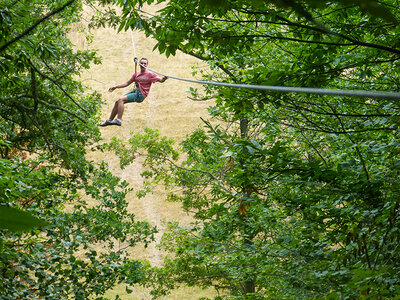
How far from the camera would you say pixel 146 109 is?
95.6ft

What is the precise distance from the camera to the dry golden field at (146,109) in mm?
22922

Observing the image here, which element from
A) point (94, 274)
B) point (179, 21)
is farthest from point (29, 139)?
point (179, 21)

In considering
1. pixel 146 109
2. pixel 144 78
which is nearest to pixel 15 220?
pixel 144 78

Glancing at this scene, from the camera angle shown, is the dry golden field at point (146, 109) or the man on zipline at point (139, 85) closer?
the man on zipline at point (139, 85)

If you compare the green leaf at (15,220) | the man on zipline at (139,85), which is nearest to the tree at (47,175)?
the man on zipline at (139,85)

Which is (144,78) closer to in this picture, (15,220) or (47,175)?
(47,175)

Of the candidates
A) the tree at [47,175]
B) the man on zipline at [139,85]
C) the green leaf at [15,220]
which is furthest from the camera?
the man on zipline at [139,85]

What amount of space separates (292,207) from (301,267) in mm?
572

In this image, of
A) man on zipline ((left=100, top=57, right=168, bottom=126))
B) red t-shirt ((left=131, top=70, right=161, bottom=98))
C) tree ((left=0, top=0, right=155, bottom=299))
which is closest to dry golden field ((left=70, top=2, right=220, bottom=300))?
man on zipline ((left=100, top=57, right=168, bottom=126))

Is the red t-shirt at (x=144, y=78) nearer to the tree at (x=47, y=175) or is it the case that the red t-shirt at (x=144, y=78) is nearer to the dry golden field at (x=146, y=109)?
the tree at (x=47, y=175)

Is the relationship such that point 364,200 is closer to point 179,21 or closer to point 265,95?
point 265,95

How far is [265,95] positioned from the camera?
2805 millimetres

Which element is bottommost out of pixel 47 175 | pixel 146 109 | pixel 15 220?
pixel 15 220

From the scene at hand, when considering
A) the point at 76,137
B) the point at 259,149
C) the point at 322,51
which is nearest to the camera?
the point at 259,149
